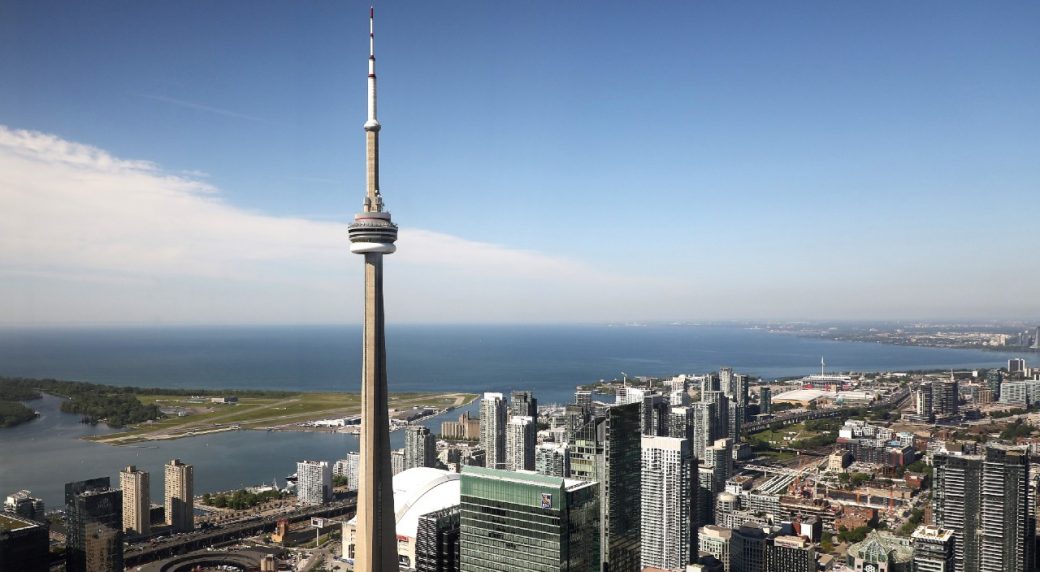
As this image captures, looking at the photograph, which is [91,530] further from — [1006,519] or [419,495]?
[1006,519]

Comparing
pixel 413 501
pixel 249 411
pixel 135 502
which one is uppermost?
pixel 413 501

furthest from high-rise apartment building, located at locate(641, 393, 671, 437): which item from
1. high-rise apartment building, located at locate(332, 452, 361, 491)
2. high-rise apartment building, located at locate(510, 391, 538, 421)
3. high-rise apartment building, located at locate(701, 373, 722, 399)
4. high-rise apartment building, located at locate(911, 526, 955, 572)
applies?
high-rise apartment building, located at locate(701, 373, 722, 399)

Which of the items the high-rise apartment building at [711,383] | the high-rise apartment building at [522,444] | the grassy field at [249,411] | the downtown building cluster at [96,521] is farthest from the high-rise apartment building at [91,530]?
the high-rise apartment building at [711,383]

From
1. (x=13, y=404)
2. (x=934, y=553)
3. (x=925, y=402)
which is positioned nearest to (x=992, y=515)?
(x=934, y=553)

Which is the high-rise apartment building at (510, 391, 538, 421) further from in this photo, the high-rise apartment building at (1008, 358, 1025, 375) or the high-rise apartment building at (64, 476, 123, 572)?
the high-rise apartment building at (1008, 358, 1025, 375)

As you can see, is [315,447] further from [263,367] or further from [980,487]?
[263,367]

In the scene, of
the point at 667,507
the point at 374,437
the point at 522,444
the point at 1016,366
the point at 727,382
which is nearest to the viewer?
the point at 374,437

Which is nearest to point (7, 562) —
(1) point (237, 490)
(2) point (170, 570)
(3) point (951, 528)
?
(2) point (170, 570)
